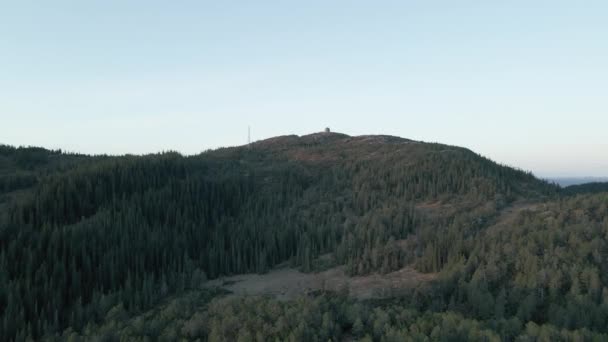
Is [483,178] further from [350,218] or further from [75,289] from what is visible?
[75,289]

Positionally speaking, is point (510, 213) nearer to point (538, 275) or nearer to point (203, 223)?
point (538, 275)

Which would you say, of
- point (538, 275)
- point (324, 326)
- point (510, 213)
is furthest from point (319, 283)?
point (510, 213)

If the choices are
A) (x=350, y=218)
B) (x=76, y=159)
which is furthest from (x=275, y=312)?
(x=76, y=159)

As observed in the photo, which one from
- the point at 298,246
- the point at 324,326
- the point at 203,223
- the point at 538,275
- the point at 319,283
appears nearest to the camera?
the point at 324,326

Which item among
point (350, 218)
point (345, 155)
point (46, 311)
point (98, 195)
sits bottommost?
point (46, 311)

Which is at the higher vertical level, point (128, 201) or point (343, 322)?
point (128, 201)

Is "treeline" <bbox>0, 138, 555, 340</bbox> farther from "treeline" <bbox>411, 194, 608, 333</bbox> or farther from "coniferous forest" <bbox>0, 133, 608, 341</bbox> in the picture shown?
"treeline" <bbox>411, 194, 608, 333</bbox>

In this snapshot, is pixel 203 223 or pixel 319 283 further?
pixel 203 223
